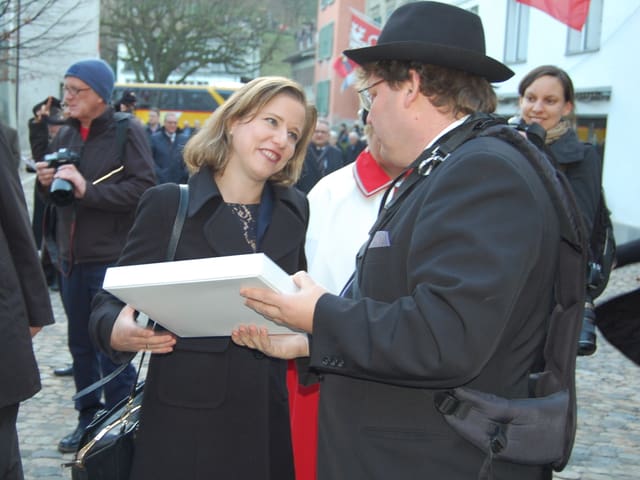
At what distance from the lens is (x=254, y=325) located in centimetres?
223

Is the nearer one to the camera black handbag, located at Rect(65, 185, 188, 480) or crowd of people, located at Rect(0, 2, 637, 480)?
crowd of people, located at Rect(0, 2, 637, 480)

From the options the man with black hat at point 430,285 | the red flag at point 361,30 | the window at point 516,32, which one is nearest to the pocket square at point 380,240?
the man with black hat at point 430,285

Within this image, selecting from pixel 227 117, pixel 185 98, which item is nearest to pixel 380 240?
pixel 227 117

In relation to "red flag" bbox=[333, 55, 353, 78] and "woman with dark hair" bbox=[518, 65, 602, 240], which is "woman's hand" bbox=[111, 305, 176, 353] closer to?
"woman with dark hair" bbox=[518, 65, 602, 240]

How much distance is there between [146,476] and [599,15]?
1404 cm

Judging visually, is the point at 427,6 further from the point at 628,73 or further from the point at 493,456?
the point at 628,73

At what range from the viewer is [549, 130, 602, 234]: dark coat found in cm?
432

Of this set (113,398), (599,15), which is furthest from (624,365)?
(599,15)

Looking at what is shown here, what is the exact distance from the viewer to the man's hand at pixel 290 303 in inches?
71.9

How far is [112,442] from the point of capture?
103 inches

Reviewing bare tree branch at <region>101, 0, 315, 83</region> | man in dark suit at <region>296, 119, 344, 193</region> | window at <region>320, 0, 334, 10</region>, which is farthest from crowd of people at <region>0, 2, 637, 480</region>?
window at <region>320, 0, 334, 10</region>

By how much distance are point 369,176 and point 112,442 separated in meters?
1.51

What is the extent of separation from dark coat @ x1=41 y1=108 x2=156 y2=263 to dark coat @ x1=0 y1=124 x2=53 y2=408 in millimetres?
1553

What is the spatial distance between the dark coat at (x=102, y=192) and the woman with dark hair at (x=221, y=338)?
1672 millimetres
